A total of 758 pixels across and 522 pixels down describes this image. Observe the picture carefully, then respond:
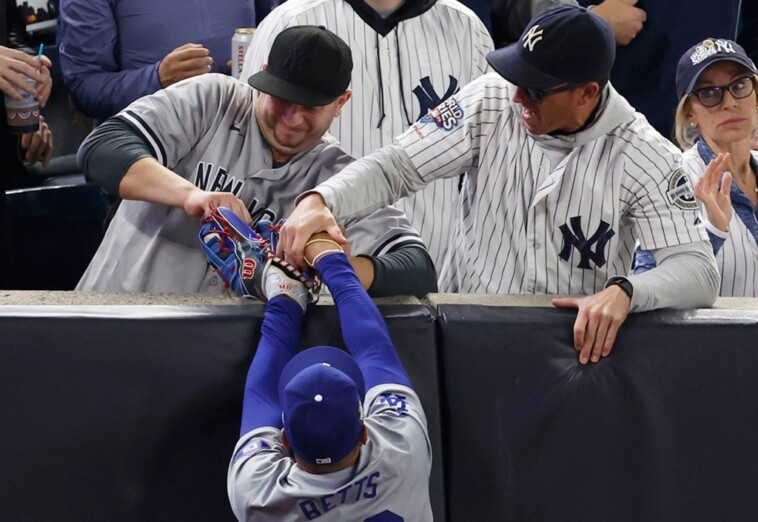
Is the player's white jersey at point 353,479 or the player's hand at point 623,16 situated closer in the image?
the player's white jersey at point 353,479

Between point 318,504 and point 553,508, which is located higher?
point 318,504

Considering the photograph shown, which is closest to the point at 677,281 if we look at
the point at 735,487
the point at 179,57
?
the point at 735,487

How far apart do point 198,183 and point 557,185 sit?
2.86 ft

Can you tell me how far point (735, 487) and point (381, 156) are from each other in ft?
3.68

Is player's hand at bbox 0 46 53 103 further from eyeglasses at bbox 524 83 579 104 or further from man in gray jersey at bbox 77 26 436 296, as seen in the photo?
eyeglasses at bbox 524 83 579 104

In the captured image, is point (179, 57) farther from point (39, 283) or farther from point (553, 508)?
point (553, 508)

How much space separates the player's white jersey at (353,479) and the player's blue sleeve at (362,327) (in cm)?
8

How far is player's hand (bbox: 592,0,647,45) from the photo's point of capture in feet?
13.1

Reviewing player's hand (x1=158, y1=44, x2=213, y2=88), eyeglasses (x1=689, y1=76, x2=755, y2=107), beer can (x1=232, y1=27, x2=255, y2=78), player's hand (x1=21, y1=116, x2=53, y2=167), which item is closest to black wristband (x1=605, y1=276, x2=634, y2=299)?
eyeglasses (x1=689, y1=76, x2=755, y2=107)

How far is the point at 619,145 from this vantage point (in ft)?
8.64

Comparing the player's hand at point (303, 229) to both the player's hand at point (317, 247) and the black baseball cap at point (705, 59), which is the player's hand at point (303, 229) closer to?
the player's hand at point (317, 247)

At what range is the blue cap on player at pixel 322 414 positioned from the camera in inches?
78.3

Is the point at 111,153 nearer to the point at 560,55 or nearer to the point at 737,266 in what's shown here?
the point at 560,55

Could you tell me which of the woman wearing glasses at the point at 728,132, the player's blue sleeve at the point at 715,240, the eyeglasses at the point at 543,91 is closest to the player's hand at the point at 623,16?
the woman wearing glasses at the point at 728,132
